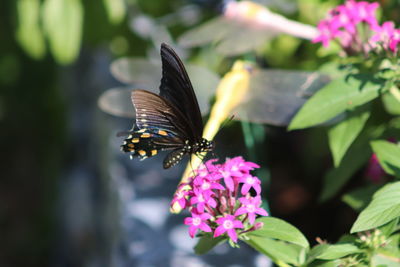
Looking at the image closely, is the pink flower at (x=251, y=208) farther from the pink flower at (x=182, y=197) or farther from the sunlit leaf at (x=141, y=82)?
the sunlit leaf at (x=141, y=82)

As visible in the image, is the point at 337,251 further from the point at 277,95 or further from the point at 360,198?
the point at 277,95

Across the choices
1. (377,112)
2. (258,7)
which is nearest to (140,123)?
(258,7)

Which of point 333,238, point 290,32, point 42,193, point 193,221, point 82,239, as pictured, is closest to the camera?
point 193,221

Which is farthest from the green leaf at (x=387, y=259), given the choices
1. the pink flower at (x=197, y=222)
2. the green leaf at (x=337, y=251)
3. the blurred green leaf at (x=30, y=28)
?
the blurred green leaf at (x=30, y=28)

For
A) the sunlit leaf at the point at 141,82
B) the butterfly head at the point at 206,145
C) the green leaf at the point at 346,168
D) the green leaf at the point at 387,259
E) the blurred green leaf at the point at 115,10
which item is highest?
the blurred green leaf at the point at 115,10

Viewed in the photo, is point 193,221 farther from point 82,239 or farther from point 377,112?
point 82,239

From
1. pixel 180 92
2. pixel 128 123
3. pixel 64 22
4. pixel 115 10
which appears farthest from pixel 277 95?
pixel 128 123

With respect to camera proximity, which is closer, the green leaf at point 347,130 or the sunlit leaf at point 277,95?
the green leaf at point 347,130
